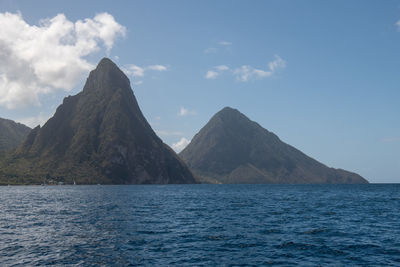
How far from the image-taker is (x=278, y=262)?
26.1 metres

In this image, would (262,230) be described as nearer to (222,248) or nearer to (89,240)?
(222,248)

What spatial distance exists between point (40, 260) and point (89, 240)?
8.39m

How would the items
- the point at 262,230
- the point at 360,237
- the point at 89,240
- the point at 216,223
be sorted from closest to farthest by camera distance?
the point at 89,240 < the point at 360,237 < the point at 262,230 < the point at 216,223

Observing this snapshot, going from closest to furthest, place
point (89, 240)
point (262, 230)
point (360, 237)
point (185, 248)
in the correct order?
1. point (185, 248)
2. point (89, 240)
3. point (360, 237)
4. point (262, 230)

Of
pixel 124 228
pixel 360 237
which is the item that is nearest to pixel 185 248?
pixel 124 228

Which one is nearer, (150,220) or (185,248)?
(185,248)

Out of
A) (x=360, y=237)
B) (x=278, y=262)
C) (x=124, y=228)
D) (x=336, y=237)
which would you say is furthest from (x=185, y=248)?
(x=360, y=237)

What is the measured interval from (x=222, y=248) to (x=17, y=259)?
18.4 m

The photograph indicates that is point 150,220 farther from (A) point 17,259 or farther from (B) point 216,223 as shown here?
(A) point 17,259

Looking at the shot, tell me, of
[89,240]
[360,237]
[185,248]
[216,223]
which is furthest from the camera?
[216,223]

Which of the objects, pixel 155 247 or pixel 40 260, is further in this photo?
pixel 155 247

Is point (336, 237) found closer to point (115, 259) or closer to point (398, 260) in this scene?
point (398, 260)

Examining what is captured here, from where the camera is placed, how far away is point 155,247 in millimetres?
30859

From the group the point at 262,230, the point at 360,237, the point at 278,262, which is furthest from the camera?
the point at 262,230
